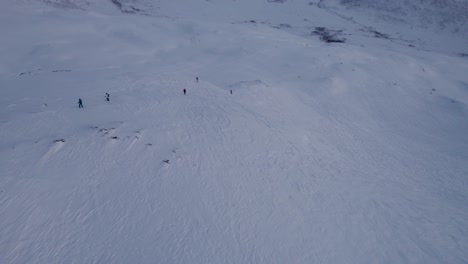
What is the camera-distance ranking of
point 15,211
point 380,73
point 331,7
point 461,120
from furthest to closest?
1. point 331,7
2. point 380,73
3. point 461,120
4. point 15,211

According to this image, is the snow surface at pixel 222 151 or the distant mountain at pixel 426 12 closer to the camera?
the snow surface at pixel 222 151

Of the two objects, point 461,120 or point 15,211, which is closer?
point 15,211

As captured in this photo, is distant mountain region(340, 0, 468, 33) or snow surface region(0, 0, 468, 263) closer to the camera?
snow surface region(0, 0, 468, 263)

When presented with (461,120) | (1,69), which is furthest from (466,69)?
(1,69)

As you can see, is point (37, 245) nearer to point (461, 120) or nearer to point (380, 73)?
point (461, 120)

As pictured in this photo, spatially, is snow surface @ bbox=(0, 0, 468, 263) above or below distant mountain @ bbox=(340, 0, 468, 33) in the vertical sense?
below

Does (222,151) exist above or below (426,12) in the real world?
below

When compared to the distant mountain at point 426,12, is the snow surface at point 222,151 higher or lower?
lower

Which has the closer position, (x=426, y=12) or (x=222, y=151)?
(x=222, y=151)
